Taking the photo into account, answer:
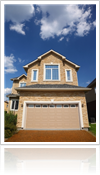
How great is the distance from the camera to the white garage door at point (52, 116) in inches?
325

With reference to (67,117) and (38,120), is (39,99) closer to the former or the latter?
(38,120)

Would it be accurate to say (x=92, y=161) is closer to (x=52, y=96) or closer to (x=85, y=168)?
(x=85, y=168)

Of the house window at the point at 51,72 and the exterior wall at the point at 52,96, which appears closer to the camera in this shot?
the exterior wall at the point at 52,96

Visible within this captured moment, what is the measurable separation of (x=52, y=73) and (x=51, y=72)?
166 mm

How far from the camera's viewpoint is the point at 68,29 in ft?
28.2

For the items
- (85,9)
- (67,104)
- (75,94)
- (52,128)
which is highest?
(85,9)

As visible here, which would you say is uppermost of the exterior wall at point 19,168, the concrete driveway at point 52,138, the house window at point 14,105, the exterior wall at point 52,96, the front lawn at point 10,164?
the exterior wall at point 52,96

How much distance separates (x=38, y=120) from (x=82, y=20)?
8.56 m

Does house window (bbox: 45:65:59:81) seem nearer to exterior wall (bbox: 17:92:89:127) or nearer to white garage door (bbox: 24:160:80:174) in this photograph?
exterior wall (bbox: 17:92:89:127)

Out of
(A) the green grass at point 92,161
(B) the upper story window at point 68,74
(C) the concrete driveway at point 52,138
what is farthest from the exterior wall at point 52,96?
(A) the green grass at point 92,161

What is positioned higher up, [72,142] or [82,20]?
[82,20]

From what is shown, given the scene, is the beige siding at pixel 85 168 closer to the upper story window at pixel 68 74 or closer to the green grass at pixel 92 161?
the green grass at pixel 92 161

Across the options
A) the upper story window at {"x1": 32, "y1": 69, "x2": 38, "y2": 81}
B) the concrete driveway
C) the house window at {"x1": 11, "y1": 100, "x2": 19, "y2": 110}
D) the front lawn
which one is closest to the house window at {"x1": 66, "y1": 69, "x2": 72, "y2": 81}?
the upper story window at {"x1": 32, "y1": 69, "x2": 38, "y2": 81}

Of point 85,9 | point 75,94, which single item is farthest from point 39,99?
point 85,9
